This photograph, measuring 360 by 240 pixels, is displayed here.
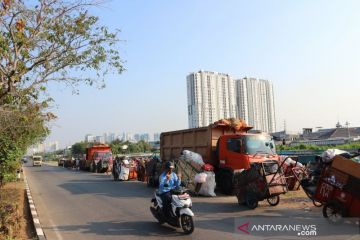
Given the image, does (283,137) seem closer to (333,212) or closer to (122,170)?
(122,170)

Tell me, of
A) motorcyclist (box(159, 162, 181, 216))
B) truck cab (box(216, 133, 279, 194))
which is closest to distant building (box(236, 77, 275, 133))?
truck cab (box(216, 133, 279, 194))

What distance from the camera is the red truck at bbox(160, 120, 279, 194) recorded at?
49.1 feet

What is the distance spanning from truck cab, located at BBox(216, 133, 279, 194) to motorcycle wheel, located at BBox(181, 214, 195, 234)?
252 inches

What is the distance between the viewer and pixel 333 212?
8977 millimetres

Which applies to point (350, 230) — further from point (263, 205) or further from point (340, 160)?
point (263, 205)

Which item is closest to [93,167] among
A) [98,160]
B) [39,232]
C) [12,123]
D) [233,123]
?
[98,160]

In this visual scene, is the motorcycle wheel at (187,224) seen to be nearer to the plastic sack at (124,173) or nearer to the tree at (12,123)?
the tree at (12,123)

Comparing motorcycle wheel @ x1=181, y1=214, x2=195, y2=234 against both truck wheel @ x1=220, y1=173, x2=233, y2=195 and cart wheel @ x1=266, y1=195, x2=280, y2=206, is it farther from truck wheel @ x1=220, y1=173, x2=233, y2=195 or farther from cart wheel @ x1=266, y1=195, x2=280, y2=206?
truck wheel @ x1=220, y1=173, x2=233, y2=195

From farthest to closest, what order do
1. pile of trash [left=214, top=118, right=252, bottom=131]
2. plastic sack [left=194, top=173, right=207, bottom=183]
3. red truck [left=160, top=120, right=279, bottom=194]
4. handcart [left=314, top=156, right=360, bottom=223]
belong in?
pile of trash [left=214, top=118, right=252, bottom=131] → red truck [left=160, top=120, right=279, bottom=194] → plastic sack [left=194, top=173, right=207, bottom=183] → handcart [left=314, top=156, right=360, bottom=223]

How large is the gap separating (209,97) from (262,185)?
38101 mm

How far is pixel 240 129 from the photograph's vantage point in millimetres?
17141

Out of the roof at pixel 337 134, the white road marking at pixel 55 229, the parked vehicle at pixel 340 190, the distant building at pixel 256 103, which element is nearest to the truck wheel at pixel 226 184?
the parked vehicle at pixel 340 190

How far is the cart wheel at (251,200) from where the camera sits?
11.5 meters

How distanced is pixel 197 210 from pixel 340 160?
13.8ft
